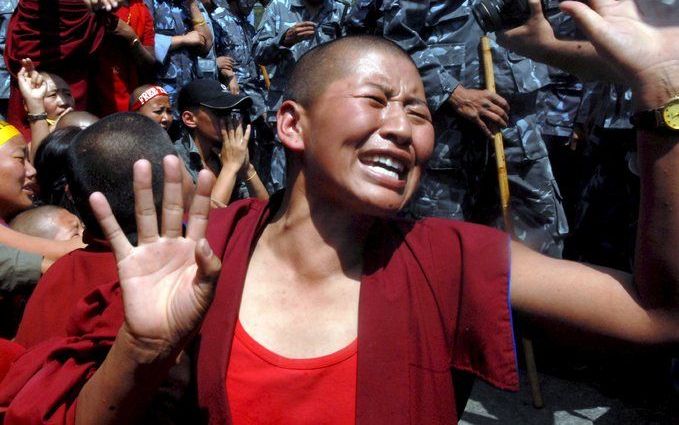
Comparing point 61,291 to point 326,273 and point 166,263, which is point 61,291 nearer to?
point 166,263

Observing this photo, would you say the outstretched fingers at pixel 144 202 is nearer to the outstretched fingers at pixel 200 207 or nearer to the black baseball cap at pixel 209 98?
the outstretched fingers at pixel 200 207

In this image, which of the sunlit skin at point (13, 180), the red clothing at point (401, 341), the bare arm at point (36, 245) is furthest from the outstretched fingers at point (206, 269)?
the sunlit skin at point (13, 180)

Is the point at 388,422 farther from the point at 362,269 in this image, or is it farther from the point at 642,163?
the point at 642,163

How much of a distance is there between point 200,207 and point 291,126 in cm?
56

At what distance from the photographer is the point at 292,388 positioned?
1682 mm

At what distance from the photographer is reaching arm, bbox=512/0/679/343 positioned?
4.91 feet

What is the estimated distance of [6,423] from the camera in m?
1.55

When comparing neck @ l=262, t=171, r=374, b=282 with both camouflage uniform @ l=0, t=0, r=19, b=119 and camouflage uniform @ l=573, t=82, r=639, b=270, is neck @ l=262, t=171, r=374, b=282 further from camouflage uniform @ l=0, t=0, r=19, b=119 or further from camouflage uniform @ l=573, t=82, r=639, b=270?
camouflage uniform @ l=0, t=0, r=19, b=119

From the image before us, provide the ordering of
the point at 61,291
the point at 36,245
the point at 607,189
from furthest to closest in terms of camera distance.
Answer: the point at 607,189 → the point at 36,245 → the point at 61,291

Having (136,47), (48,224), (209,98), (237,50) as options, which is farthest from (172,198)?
(237,50)

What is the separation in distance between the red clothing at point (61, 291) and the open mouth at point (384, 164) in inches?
29.7

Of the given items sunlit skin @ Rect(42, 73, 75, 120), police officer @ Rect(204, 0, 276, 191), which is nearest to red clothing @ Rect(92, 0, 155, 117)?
sunlit skin @ Rect(42, 73, 75, 120)

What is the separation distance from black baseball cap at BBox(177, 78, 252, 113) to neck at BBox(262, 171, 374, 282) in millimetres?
2802

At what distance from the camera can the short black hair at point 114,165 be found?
208cm
